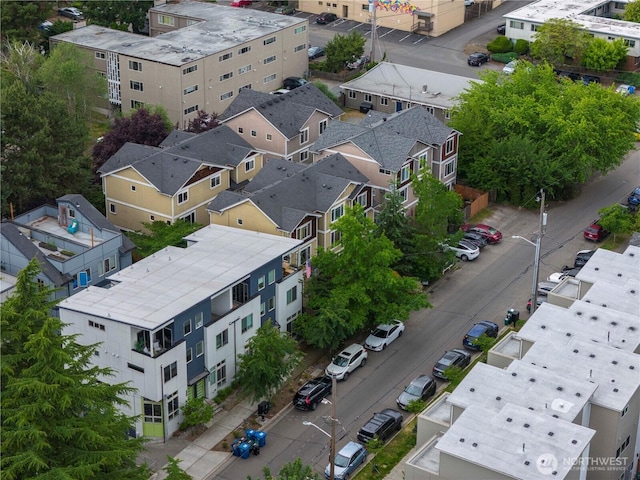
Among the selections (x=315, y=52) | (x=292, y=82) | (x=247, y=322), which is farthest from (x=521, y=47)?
(x=247, y=322)

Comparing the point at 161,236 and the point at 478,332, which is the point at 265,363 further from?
the point at 161,236

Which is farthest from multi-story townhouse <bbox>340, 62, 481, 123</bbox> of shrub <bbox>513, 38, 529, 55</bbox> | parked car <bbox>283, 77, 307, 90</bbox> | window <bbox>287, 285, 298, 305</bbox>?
window <bbox>287, 285, 298, 305</bbox>

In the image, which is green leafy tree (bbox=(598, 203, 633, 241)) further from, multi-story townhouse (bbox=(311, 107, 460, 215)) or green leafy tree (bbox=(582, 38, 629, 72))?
green leafy tree (bbox=(582, 38, 629, 72))

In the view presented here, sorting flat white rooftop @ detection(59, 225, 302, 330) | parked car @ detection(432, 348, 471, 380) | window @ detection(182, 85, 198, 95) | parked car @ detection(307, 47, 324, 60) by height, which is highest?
window @ detection(182, 85, 198, 95)

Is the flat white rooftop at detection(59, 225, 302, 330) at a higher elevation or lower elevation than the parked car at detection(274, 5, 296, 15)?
lower

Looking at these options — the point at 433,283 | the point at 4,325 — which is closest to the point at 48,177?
the point at 433,283
